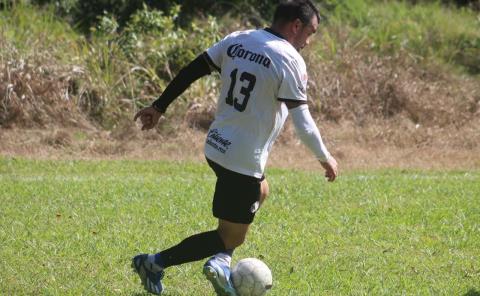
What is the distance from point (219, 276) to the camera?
17.9ft

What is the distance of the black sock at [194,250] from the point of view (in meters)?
5.70

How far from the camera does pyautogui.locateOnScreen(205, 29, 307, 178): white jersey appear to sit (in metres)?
5.36

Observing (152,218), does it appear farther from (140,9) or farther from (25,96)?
(140,9)

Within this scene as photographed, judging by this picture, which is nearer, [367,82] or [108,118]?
[108,118]

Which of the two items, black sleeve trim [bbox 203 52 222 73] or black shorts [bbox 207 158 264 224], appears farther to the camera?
black sleeve trim [bbox 203 52 222 73]

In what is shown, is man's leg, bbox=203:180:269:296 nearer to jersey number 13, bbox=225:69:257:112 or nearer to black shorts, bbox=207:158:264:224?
black shorts, bbox=207:158:264:224

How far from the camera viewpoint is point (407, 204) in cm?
914

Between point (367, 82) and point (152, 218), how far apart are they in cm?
710

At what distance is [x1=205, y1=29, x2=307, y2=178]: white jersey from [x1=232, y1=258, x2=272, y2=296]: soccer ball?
538 mm

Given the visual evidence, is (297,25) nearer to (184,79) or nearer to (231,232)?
(184,79)

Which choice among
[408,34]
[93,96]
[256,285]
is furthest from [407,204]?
[408,34]

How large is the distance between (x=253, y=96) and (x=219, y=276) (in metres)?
1.04

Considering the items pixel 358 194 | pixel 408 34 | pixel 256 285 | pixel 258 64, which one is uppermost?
pixel 258 64

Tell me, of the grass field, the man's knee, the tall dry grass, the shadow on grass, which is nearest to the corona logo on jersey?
the man's knee
